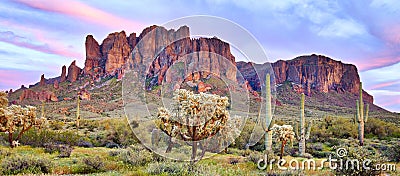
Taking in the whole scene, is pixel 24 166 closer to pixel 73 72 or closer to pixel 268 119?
pixel 268 119

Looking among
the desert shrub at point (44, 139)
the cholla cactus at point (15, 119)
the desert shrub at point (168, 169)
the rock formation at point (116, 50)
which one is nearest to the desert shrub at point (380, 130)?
the desert shrub at point (44, 139)

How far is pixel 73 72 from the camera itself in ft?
476

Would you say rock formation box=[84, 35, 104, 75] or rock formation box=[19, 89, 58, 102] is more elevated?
rock formation box=[84, 35, 104, 75]

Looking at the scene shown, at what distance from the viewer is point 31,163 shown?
11.6 meters

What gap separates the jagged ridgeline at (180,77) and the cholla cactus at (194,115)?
2788mm

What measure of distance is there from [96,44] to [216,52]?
171 metres

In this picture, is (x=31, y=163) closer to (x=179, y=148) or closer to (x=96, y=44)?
(x=179, y=148)

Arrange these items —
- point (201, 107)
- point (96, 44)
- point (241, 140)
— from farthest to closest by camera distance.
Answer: point (96, 44) < point (241, 140) < point (201, 107)

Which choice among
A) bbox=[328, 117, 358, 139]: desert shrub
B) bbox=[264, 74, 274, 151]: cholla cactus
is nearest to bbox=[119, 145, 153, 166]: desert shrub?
bbox=[264, 74, 274, 151]: cholla cactus

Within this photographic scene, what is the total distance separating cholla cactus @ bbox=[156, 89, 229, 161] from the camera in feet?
33.5

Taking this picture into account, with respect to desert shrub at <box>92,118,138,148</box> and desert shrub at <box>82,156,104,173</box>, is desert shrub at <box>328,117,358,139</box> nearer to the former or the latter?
desert shrub at <box>92,118,138,148</box>

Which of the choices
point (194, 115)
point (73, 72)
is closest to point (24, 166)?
point (194, 115)

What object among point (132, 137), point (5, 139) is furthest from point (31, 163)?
point (132, 137)

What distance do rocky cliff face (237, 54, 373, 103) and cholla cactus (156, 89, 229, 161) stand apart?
380ft
